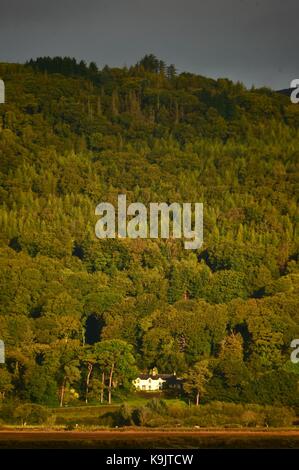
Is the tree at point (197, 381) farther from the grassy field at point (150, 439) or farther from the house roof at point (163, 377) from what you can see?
the grassy field at point (150, 439)

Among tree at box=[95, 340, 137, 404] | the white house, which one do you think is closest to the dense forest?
tree at box=[95, 340, 137, 404]

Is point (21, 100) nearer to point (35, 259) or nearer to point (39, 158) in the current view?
point (39, 158)

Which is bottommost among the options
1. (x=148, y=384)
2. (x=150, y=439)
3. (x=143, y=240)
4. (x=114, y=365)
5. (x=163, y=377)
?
(x=150, y=439)

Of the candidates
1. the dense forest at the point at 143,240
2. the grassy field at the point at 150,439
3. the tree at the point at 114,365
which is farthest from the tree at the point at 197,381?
the grassy field at the point at 150,439

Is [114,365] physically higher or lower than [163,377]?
higher

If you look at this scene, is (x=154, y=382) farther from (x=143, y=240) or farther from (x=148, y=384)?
(x=143, y=240)

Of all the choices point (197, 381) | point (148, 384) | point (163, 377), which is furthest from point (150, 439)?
point (163, 377)

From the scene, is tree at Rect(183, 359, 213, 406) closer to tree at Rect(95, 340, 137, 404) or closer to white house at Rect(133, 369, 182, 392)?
white house at Rect(133, 369, 182, 392)
